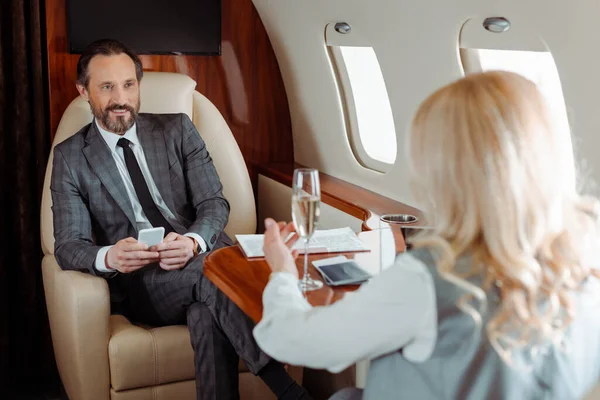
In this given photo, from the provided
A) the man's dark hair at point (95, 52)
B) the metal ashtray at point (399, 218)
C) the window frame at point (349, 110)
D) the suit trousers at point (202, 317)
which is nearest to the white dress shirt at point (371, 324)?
the suit trousers at point (202, 317)

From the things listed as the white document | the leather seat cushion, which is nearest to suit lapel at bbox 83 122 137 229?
the leather seat cushion

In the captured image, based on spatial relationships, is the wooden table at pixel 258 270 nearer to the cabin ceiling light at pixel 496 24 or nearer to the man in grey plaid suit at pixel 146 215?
the man in grey plaid suit at pixel 146 215

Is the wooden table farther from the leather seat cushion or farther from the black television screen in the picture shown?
the black television screen

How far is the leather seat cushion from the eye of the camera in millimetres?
2768

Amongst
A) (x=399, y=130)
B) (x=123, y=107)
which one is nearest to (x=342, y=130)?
(x=399, y=130)

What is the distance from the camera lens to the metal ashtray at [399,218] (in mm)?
2955

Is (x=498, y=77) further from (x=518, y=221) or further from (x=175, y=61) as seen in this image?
(x=175, y=61)

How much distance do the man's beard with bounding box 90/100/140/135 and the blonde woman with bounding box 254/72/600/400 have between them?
193 centimetres

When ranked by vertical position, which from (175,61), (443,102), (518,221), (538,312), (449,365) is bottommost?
(449,365)

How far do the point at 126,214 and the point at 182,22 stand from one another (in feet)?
3.87

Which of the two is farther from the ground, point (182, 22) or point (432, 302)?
point (182, 22)

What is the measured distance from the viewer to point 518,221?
1328mm

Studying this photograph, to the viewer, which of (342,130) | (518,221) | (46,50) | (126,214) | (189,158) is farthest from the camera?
(342,130)

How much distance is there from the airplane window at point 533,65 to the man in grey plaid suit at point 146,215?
1.23 metres
